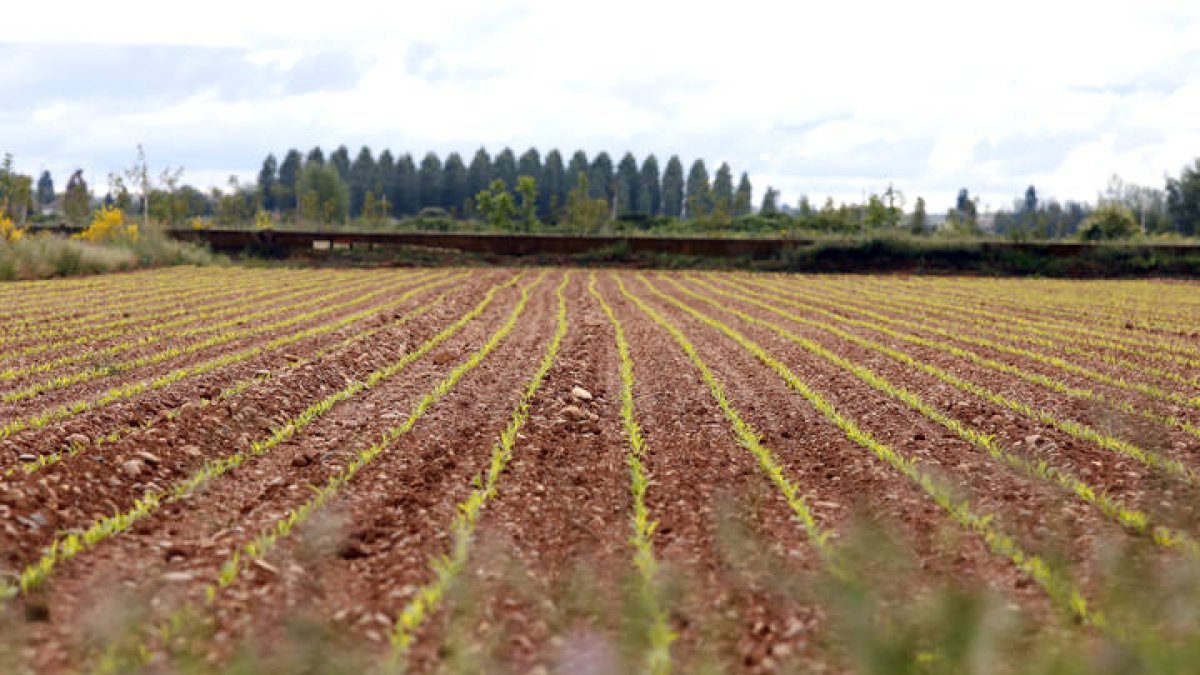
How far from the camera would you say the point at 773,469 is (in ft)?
22.7

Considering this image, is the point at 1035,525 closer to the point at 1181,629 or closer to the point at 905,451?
the point at 905,451

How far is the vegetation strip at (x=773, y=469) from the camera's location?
5031 mm

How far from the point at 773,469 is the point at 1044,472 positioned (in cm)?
210

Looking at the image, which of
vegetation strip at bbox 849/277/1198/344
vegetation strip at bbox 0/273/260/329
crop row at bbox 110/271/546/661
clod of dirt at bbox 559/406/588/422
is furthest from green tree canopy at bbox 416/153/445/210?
clod of dirt at bbox 559/406/588/422

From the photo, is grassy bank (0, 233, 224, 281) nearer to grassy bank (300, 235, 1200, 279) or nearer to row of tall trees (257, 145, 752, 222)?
grassy bank (300, 235, 1200, 279)

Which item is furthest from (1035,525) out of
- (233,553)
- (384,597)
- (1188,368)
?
(1188,368)

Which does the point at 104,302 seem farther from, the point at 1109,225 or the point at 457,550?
the point at 1109,225

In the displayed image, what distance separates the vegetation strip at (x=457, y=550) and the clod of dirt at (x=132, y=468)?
2.48 metres

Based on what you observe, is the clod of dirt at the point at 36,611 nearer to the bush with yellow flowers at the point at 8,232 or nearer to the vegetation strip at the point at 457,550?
the vegetation strip at the point at 457,550

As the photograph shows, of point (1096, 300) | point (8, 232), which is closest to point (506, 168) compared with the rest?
point (8, 232)

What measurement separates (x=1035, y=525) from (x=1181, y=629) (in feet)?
8.17

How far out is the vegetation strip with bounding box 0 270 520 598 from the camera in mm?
4617

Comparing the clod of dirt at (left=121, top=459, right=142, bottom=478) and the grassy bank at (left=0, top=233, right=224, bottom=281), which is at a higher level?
the grassy bank at (left=0, top=233, right=224, bottom=281)

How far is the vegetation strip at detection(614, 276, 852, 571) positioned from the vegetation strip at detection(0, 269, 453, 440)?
622 cm
